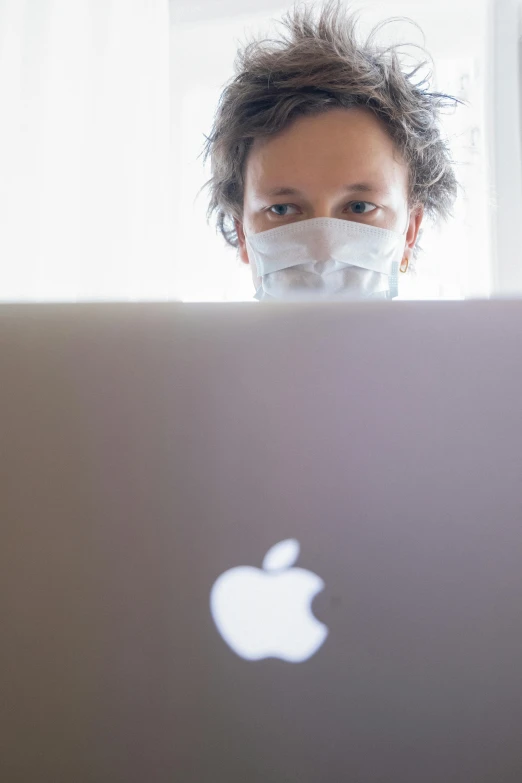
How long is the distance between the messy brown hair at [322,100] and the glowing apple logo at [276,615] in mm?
926

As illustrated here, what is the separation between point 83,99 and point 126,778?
2.00 metres

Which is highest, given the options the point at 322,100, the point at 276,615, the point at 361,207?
the point at 322,100

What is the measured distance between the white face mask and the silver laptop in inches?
23.8

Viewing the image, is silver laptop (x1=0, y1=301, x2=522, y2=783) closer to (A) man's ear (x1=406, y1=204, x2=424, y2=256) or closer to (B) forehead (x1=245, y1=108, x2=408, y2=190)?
(B) forehead (x1=245, y1=108, x2=408, y2=190)

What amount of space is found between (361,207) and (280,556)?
82cm

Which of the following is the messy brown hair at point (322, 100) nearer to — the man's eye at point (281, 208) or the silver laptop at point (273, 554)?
the man's eye at point (281, 208)

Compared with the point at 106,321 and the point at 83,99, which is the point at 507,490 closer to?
the point at 106,321

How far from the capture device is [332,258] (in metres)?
0.97

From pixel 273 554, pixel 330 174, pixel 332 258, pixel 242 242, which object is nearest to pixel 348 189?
pixel 330 174

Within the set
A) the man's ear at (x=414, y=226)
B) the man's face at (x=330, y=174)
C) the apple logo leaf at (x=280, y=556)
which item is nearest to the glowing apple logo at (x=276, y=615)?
the apple logo leaf at (x=280, y=556)

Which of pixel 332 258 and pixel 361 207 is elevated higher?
pixel 361 207

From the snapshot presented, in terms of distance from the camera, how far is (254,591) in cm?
38

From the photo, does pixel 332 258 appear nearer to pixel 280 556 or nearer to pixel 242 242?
pixel 242 242

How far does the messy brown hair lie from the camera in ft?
3.60
